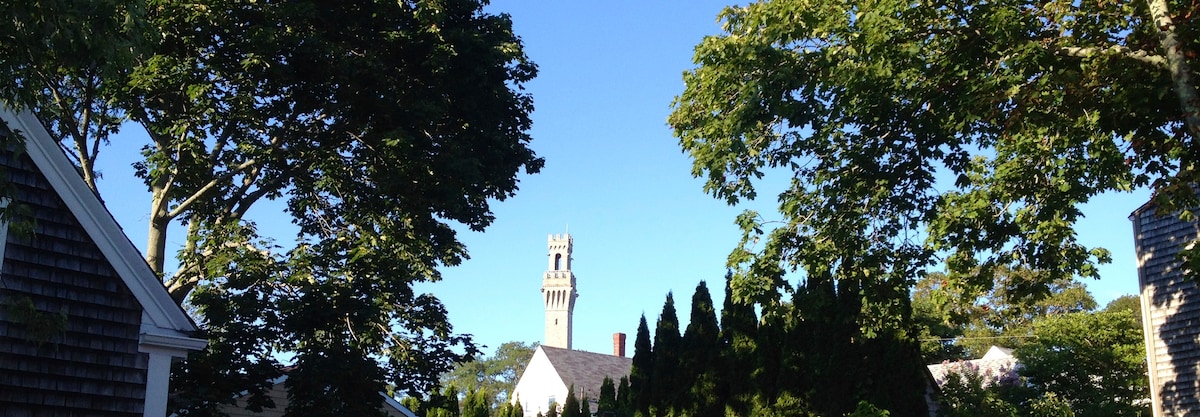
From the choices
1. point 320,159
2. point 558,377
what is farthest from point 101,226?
point 558,377

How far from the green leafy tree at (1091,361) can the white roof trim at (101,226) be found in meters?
26.0

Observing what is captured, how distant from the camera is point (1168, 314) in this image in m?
19.2

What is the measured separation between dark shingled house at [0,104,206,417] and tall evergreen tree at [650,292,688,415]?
20.3 metres

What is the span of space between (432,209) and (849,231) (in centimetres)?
958

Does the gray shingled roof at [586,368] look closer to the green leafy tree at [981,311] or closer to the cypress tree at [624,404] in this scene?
the green leafy tree at [981,311]

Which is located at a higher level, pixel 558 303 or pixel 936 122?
pixel 558 303

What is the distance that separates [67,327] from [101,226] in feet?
4.33

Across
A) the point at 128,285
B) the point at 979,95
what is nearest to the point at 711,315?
the point at 979,95

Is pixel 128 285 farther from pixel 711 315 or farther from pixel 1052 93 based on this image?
pixel 711 315

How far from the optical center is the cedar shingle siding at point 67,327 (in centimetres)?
1035

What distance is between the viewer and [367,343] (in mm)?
20031

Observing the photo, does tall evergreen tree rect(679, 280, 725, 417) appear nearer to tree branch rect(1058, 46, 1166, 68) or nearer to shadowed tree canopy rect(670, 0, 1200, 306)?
shadowed tree canopy rect(670, 0, 1200, 306)

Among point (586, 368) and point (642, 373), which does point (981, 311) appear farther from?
point (586, 368)

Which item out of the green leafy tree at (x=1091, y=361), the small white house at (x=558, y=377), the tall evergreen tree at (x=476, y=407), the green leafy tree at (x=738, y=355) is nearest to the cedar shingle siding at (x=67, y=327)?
the green leafy tree at (x=738, y=355)
